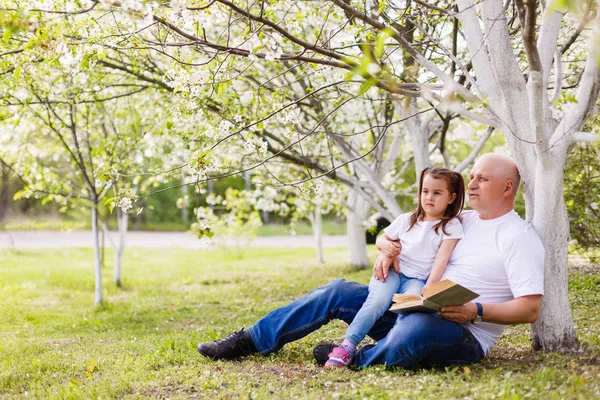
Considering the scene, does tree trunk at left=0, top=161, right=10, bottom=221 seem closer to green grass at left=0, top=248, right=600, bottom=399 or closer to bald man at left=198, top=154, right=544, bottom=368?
green grass at left=0, top=248, right=600, bottom=399

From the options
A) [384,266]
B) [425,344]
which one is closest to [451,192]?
[384,266]

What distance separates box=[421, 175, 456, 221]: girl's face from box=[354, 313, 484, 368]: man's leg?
76 centimetres

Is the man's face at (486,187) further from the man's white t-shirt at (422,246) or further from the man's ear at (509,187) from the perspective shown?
the man's white t-shirt at (422,246)

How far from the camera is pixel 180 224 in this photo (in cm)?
2756

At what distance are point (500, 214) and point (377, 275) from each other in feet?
3.03

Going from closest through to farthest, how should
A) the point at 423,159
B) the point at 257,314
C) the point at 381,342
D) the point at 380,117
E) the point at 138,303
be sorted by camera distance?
the point at 381,342 → the point at 423,159 → the point at 257,314 → the point at 138,303 → the point at 380,117

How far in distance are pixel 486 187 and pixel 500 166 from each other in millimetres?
176

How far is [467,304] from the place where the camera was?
3.81 m

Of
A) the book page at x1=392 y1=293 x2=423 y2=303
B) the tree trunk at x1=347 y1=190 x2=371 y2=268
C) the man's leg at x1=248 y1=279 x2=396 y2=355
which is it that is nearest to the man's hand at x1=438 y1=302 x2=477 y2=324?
the book page at x1=392 y1=293 x2=423 y2=303

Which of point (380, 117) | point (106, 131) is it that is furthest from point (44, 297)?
point (380, 117)

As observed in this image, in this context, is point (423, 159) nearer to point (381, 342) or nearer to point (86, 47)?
point (381, 342)

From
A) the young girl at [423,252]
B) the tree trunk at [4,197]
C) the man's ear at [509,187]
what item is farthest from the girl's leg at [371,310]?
the tree trunk at [4,197]

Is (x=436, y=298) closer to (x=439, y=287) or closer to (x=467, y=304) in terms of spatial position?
(x=439, y=287)

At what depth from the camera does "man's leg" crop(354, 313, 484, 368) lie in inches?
151
